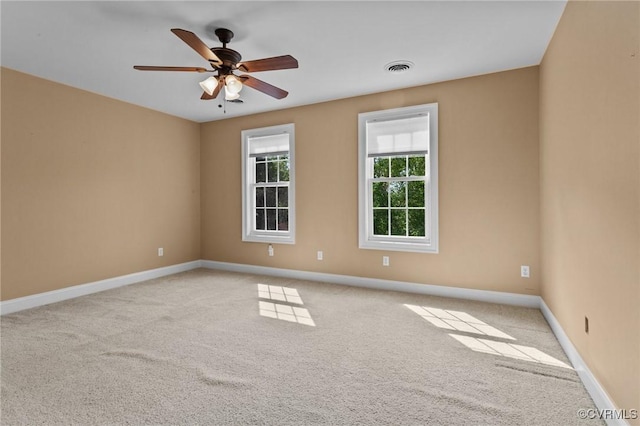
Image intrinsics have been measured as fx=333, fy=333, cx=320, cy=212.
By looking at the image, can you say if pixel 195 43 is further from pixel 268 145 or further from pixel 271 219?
pixel 271 219

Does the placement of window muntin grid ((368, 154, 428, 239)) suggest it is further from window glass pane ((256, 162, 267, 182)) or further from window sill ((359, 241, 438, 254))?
window glass pane ((256, 162, 267, 182))

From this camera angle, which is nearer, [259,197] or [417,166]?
[417,166]

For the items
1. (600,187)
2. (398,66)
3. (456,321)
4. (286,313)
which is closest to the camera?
(600,187)

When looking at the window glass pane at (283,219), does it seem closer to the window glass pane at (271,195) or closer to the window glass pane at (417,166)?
the window glass pane at (271,195)

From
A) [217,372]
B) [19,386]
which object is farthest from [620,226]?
[19,386]

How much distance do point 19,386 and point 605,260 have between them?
137 inches

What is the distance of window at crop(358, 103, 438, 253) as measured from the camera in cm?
410

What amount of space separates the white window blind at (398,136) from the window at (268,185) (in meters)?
1.28

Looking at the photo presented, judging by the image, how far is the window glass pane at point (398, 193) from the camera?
14.3ft

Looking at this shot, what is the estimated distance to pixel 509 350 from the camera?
256 cm

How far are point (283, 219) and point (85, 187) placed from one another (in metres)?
2.67

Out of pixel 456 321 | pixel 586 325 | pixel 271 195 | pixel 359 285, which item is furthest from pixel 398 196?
pixel 586 325

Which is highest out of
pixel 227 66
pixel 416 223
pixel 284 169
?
pixel 227 66

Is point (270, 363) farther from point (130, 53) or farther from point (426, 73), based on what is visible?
point (426, 73)
